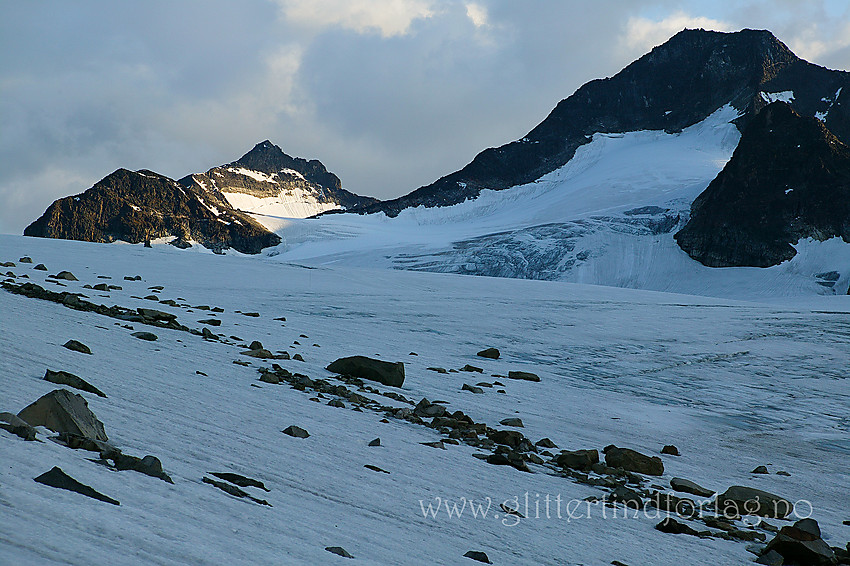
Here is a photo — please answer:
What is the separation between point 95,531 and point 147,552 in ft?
0.79

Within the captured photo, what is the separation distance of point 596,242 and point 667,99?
83369mm

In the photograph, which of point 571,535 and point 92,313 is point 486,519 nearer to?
point 571,535

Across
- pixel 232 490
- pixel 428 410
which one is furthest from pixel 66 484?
pixel 428 410

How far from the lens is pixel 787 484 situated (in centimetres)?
707

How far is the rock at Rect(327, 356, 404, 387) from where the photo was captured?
378 inches

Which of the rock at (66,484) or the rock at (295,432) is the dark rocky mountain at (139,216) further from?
the rock at (66,484)

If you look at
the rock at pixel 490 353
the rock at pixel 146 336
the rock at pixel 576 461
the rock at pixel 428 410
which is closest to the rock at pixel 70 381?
the rock at pixel 428 410

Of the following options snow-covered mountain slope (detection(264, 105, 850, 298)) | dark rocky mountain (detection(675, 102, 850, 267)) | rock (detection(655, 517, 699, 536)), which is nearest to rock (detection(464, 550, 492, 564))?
rock (detection(655, 517, 699, 536))

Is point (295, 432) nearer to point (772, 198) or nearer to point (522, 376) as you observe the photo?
point (522, 376)

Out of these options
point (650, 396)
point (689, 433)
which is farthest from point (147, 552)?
point (650, 396)

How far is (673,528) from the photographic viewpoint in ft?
16.2

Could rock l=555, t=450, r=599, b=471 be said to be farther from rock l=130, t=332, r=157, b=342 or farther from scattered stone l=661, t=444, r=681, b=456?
rock l=130, t=332, r=157, b=342

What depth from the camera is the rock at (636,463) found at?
6.76m

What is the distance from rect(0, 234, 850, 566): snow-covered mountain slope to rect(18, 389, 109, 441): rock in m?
0.11
